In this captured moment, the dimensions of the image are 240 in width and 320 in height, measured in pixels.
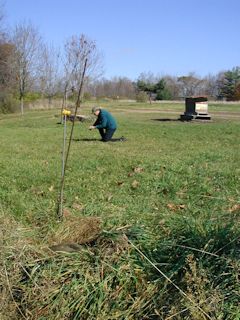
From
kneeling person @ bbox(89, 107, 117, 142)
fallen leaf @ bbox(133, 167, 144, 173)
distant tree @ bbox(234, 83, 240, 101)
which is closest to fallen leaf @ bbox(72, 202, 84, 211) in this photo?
fallen leaf @ bbox(133, 167, 144, 173)

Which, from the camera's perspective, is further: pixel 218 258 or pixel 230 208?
pixel 230 208

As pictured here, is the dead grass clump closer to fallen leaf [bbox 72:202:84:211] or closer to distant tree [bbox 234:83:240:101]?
fallen leaf [bbox 72:202:84:211]

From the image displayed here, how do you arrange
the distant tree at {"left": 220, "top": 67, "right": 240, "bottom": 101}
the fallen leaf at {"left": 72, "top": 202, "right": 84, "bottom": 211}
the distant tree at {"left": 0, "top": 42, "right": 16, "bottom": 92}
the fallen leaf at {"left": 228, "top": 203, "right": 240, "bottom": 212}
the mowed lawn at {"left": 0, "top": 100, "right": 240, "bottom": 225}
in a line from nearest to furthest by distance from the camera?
the fallen leaf at {"left": 228, "top": 203, "right": 240, "bottom": 212}, the mowed lawn at {"left": 0, "top": 100, "right": 240, "bottom": 225}, the fallen leaf at {"left": 72, "top": 202, "right": 84, "bottom": 211}, the distant tree at {"left": 0, "top": 42, "right": 16, "bottom": 92}, the distant tree at {"left": 220, "top": 67, "right": 240, "bottom": 101}

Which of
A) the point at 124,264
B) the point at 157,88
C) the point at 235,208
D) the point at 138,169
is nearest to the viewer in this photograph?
the point at 124,264

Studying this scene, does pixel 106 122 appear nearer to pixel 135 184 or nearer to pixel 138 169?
pixel 138 169

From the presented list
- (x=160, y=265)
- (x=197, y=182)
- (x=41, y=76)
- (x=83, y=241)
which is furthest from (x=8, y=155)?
(x=41, y=76)

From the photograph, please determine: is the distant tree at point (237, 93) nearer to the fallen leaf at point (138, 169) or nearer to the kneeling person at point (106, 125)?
the kneeling person at point (106, 125)

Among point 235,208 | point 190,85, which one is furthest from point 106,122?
point 190,85

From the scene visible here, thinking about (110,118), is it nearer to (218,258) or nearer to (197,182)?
(197,182)

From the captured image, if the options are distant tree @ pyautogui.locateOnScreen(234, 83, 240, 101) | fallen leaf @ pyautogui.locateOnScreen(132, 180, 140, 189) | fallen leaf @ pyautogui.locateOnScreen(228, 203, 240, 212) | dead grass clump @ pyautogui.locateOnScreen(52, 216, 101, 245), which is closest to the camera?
fallen leaf @ pyautogui.locateOnScreen(228, 203, 240, 212)

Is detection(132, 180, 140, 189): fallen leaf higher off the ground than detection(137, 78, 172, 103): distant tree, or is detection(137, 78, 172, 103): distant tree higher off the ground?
detection(132, 180, 140, 189): fallen leaf

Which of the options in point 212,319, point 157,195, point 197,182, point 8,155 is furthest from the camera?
point 8,155

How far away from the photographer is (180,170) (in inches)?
358

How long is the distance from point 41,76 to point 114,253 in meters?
52.5
